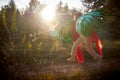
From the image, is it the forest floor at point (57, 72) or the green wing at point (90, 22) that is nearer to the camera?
the forest floor at point (57, 72)

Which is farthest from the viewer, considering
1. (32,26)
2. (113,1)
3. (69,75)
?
(32,26)

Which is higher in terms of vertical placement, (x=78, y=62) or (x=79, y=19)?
(x=79, y=19)

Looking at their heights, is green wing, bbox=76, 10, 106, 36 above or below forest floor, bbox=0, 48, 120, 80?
above

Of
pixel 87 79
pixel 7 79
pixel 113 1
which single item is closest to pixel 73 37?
pixel 87 79

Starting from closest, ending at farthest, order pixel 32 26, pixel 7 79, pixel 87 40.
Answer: pixel 7 79 < pixel 87 40 < pixel 32 26

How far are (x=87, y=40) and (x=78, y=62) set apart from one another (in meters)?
1.49

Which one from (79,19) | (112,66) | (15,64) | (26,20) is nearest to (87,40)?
(79,19)

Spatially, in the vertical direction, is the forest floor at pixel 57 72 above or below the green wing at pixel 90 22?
below

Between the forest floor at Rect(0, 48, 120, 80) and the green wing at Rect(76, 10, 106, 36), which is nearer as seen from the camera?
the forest floor at Rect(0, 48, 120, 80)

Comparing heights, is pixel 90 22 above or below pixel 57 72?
above

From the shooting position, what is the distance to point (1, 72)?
5895mm

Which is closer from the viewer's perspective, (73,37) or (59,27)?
(73,37)

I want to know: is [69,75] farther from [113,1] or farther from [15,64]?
[113,1]

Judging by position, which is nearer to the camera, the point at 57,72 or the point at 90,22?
the point at 90,22
